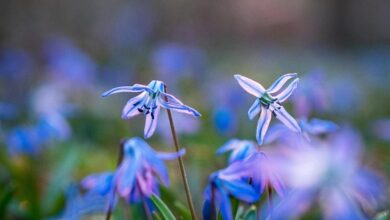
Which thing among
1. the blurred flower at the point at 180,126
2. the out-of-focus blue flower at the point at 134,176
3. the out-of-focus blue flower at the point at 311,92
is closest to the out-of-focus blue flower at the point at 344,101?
the blurred flower at the point at 180,126

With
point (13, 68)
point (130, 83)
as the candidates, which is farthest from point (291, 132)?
point (13, 68)

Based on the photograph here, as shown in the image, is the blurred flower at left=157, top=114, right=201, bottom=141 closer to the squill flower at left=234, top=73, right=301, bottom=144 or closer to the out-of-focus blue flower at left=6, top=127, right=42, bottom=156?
the out-of-focus blue flower at left=6, top=127, right=42, bottom=156

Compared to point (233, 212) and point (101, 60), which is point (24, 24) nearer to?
point (101, 60)

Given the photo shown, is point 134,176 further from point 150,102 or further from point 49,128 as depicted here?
point 49,128

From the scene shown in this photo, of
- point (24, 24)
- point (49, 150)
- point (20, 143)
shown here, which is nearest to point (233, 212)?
point (20, 143)

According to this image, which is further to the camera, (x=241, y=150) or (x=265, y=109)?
(x=241, y=150)

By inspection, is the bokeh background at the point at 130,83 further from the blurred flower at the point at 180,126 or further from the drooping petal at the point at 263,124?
the drooping petal at the point at 263,124
